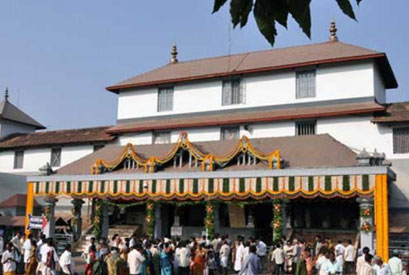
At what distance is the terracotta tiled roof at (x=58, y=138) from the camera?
33188 mm

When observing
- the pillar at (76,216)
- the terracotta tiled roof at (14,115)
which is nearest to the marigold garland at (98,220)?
the pillar at (76,216)

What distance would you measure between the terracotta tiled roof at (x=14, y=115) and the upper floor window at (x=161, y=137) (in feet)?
41.0

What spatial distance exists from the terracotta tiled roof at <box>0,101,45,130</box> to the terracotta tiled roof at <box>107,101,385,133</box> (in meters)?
9.30

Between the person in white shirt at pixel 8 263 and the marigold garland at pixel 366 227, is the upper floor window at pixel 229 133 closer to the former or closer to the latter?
the marigold garland at pixel 366 227

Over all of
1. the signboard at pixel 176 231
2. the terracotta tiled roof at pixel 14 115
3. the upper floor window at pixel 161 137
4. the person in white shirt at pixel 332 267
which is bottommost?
the person in white shirt at pixel 332 267

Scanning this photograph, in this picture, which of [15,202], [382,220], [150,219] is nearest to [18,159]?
[15,202]

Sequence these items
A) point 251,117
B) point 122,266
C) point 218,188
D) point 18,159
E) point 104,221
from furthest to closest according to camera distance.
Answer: point 18,159 < point 251,117 < point 104,221 < point 218,188 < point 122,266

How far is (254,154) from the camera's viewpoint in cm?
2323

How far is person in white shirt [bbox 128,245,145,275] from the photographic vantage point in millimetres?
14875

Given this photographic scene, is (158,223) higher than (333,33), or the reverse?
(333,33)

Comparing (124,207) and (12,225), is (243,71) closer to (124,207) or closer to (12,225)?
(124,207)

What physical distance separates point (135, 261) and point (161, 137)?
55.1 ft

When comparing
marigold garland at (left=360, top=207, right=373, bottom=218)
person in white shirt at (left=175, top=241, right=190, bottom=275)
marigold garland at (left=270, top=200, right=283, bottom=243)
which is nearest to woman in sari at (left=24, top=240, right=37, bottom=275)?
person in white shirt at (left=175, top=241, right=190, bottom=275)

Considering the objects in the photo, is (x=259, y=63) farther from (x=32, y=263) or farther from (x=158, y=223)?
(x=32, y=263)
